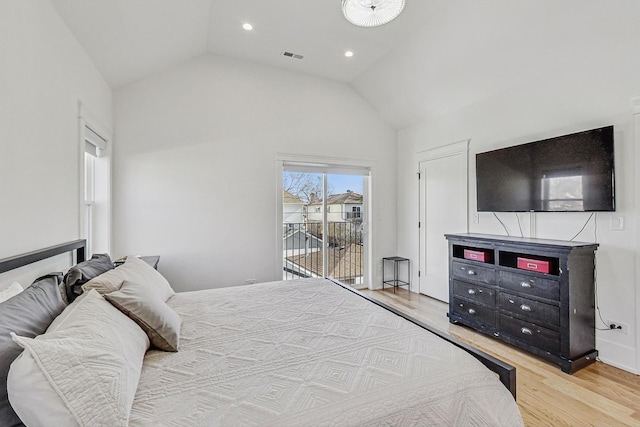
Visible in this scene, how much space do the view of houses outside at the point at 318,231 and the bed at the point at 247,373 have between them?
273 cm

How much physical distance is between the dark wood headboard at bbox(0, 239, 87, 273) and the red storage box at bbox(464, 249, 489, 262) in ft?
11.7

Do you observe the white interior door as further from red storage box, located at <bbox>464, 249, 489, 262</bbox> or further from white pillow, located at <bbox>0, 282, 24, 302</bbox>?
white pillow, located at <bbox>0, 282, 24, 302</bbox>

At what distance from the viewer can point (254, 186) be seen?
401 centimetres

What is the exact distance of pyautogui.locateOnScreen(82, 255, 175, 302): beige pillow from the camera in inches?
59.9

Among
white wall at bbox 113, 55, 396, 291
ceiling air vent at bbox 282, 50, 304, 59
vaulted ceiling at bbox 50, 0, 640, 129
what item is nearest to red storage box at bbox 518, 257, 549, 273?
vaulted ceiling at bbox 50, 0, 640, 129

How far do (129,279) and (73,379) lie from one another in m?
0.97

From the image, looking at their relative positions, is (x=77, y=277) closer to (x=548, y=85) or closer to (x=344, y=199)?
(x=344, y=199)

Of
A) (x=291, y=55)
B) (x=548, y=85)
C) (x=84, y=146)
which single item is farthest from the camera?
(x=291, y=55)

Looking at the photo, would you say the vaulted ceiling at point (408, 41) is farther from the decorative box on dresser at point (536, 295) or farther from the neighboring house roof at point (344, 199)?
the neighboring house roof at point (344, 199)

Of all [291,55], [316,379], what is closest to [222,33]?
[291,55]

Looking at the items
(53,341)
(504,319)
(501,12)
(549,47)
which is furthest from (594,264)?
(53,341)

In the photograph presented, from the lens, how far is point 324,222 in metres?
4.62

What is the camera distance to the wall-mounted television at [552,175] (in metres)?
2.45

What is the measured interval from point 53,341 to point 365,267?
4.32 meters
